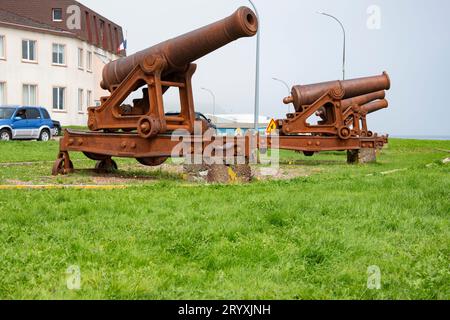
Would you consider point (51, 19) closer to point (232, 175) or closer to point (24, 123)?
point (24, 123)

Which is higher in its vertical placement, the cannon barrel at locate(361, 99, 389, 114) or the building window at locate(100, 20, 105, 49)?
the building window at locate(100, 20, 105, 49)

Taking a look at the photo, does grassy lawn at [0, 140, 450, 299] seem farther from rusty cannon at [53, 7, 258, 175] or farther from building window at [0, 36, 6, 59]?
building window at [0, 36, 6, 59]

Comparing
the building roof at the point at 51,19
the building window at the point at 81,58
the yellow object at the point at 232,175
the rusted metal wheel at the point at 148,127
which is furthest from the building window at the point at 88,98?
the yellow object at the point at 232,175

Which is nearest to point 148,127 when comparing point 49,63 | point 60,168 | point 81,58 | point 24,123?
point 60,168

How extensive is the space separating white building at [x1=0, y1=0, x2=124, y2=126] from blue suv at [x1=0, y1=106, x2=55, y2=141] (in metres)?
9.54

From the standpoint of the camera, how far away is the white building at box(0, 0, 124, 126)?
132ft

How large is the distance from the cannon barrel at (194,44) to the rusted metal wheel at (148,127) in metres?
0.99

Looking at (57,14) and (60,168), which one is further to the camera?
(57,14)

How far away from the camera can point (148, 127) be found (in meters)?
11.1

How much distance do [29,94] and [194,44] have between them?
33295 mm

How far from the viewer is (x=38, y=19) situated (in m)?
47.0

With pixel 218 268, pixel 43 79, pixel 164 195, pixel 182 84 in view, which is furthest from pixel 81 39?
pixel 218 268

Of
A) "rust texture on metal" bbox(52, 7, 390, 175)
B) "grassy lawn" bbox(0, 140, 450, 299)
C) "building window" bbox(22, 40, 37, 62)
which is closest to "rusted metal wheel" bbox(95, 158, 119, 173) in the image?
"rust texture on metal" bbox(52, 7, 390, 175)

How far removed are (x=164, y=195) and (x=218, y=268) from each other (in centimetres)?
349
